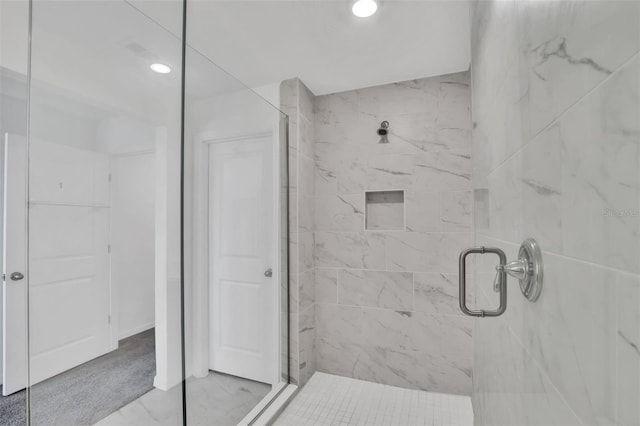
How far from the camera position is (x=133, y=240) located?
1225 mm

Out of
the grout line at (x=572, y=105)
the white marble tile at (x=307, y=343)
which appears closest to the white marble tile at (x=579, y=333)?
the grout line at (x=572, y=105)

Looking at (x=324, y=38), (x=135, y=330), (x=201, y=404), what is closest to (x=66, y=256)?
(x=135, y=330)

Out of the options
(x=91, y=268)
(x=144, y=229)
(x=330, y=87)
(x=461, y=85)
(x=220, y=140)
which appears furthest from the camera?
(x=330, y=87)

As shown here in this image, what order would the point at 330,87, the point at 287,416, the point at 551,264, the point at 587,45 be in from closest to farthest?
the point at 587,45 → the point at 551,264 → the point at 287,416 → the point at 330,87

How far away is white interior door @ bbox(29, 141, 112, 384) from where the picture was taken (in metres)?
1.00

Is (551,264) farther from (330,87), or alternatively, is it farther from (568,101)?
(330,87)

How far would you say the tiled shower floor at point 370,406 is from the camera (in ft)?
6.23

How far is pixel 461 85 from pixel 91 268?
250 centimetres

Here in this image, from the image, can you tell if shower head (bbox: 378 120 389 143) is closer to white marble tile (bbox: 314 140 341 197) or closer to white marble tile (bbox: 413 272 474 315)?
white marble tile (bbox: 314 140 341 197)

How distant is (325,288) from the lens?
8.21 feet

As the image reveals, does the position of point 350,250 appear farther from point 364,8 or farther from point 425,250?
point 364,8

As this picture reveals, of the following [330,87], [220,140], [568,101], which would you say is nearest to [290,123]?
[330,87]

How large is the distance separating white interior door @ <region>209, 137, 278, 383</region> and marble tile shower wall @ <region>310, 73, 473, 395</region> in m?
0.57

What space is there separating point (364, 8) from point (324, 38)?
1.09 feet
